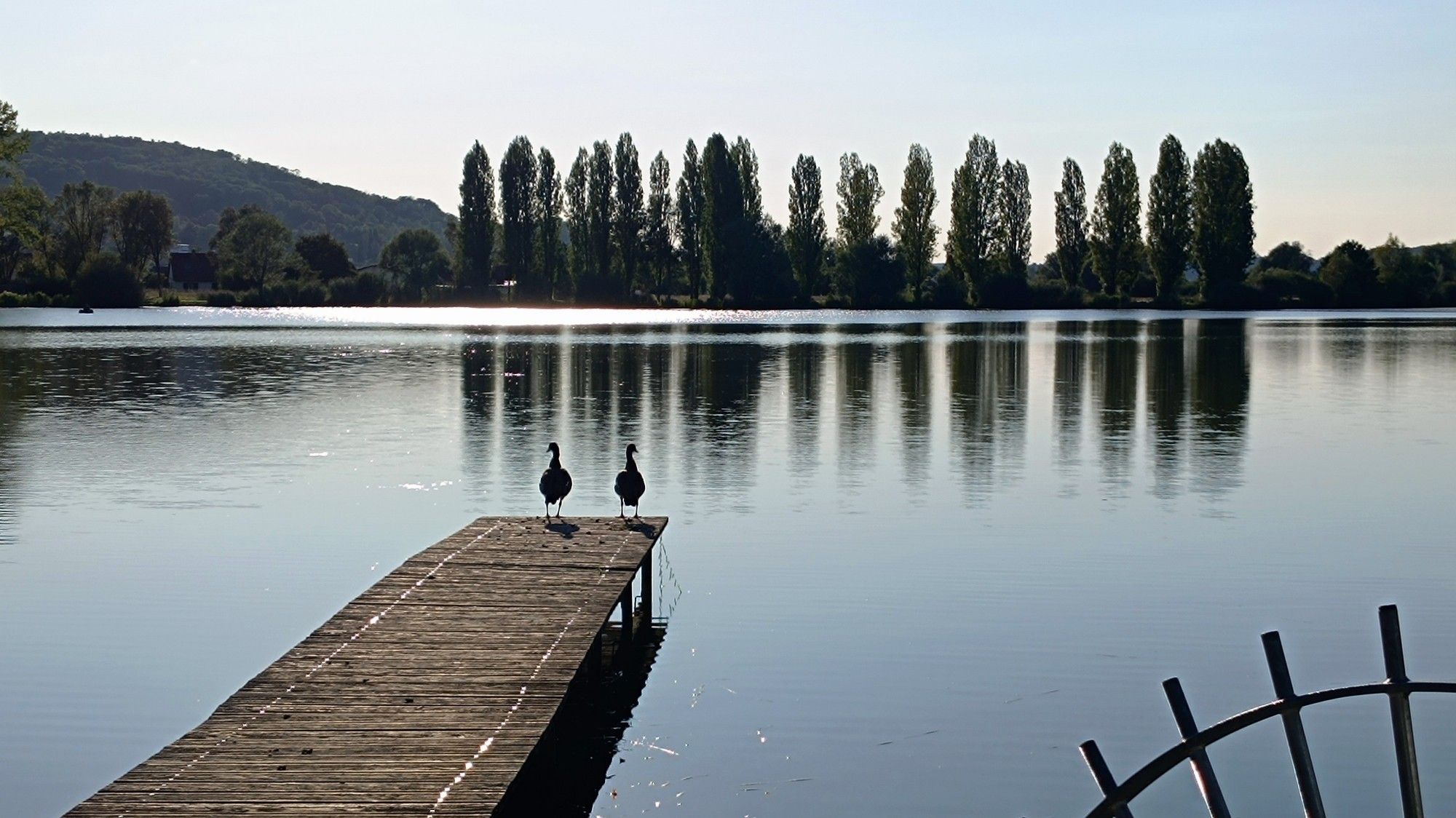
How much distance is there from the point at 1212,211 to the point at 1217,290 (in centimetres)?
662

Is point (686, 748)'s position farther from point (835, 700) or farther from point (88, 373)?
point (88, 373)

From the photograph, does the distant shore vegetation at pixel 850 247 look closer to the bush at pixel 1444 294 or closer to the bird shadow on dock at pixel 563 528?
the bush at pixel 1444 294

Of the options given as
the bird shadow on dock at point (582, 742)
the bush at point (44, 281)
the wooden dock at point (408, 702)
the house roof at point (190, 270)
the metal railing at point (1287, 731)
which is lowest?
the bird shadow on dock at point (582, 742)

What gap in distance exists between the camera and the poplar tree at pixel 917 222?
4528 inches

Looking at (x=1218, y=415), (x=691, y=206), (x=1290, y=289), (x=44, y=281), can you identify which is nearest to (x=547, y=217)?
(x=691, y=206)

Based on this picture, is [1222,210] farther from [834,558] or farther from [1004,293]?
[834,558]

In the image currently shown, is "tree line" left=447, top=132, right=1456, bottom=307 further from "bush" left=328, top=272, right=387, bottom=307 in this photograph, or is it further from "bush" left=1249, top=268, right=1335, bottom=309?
"bush" left=328, top=272, right=387, bottom=307

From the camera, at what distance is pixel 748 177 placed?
114 meters

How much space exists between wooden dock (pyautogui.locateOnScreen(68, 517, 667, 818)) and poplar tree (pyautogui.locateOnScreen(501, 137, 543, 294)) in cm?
10909

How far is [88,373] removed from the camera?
4656cm

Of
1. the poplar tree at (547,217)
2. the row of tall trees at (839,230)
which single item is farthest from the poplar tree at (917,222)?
the poplar tree at (547,217)

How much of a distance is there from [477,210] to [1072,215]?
48223 mm

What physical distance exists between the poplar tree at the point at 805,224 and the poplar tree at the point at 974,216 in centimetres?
1009

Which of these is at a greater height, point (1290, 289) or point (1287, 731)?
point (1290, 289)
